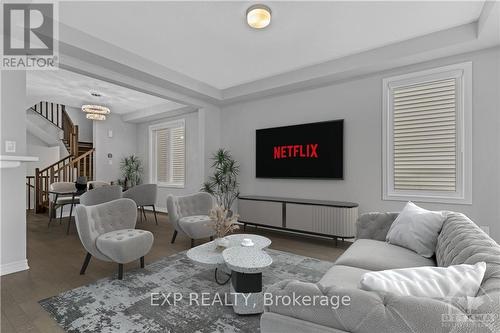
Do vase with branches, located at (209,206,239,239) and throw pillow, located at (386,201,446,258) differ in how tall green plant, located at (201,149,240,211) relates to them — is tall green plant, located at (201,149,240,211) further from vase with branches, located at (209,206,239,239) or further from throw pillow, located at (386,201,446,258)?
throw pillow, located at (386,201,446,258)

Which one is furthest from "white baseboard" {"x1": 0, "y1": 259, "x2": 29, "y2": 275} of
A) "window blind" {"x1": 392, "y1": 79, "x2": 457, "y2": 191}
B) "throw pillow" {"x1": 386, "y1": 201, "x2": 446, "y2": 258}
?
"window blind" {"x1": 392, "y1": 79, "x2": 457, "y2": 191}

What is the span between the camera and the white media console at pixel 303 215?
12.7 feet

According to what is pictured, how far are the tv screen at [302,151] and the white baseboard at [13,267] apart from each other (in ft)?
12.5

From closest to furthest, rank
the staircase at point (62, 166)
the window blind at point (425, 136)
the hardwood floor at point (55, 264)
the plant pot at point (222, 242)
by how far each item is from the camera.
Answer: the hardwood floor at point (55, 264)
the plant pot at point (222, 242)
the window blind at point (425, 136)
the staircase at point (62, 166)

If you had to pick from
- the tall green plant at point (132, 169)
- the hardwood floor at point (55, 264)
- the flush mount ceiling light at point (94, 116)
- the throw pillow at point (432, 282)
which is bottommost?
the hardwood floor at point (55, 264)

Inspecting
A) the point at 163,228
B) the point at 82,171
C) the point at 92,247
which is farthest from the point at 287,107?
the point at 82,171

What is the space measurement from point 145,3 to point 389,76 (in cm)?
347

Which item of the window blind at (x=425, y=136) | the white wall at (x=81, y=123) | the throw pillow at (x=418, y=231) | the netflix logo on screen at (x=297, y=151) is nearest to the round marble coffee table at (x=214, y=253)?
the throw pillow at (x=418, y=231)

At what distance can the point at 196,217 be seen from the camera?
160 inches

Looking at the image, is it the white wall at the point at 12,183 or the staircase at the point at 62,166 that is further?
the staircase at the point at 62,166

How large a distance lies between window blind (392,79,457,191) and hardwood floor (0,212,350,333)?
1.51 m

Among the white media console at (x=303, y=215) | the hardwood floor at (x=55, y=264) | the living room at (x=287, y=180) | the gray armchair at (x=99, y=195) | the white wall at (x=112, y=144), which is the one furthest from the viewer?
the white wall at (x=112, y=144)

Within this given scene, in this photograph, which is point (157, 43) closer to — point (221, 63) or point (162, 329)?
point (221, 63)

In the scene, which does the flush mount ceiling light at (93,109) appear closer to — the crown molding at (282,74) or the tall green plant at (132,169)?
the tall green plant at (132,169)
